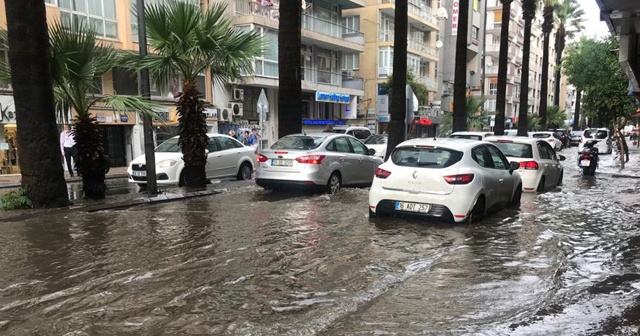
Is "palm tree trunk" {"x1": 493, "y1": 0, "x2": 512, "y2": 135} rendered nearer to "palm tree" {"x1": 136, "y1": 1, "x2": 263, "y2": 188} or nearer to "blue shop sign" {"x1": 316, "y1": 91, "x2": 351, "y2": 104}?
"blue shop sign" {"x1": 316, "y1": 91, "x2": 351, "y2": 104}

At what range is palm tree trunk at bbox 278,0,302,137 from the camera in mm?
13969

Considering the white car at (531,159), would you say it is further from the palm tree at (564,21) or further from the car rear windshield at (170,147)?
the palm tree at (564,21)

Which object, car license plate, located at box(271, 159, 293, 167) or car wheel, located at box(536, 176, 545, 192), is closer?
car license plate, located at box(271, 159, 293, 167)

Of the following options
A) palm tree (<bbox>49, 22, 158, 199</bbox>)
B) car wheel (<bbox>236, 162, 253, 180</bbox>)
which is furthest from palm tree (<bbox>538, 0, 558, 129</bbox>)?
palm tree (<bbox>49, 22, 158, 199</bbox>)

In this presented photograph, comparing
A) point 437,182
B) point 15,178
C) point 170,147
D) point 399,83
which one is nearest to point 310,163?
point 437,182

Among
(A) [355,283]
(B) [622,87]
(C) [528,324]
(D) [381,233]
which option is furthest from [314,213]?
(B) [622,87]

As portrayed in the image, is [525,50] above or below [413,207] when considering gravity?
above

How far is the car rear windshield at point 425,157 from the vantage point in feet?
26.6

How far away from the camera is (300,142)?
11.9 m

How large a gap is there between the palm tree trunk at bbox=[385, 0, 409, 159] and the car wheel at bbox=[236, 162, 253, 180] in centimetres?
502

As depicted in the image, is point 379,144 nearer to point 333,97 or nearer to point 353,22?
point 333,97

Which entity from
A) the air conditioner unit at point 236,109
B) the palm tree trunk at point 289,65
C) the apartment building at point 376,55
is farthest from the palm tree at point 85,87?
the apartment building at point 376,55

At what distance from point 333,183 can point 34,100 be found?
642 cm

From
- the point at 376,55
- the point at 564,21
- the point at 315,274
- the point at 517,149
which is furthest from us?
the point at 564,21
